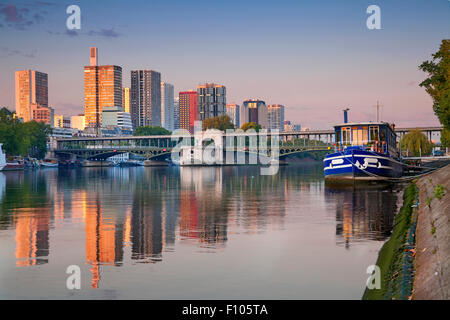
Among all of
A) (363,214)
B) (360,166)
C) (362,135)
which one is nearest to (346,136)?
(362,135)

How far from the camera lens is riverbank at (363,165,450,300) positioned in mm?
15000

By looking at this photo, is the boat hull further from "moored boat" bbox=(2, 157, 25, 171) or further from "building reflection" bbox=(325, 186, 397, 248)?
"moored boat" bbox=(2, 157, 25, 171)

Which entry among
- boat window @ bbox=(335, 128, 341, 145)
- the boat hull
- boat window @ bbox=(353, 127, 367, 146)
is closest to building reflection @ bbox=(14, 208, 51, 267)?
the boat hull

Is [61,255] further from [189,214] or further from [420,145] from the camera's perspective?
[420,145]

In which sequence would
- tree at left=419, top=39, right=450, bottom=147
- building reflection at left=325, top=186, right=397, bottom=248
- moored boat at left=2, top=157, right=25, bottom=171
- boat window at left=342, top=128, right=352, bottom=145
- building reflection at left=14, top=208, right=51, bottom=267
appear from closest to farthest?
building reflection at left=14, top=208, right=51, bottom=267 → building reflection at left=325, top=186, right=397, bottom=248 → tree at left=419, top=39, right=450, bottom=147 → boat window at left=342, top=128, right=352, bottom=145 → moored boat at left=2, top=157, right=25, bottom=171

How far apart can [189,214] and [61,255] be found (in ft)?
54.1

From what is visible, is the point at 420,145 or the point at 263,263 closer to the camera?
the point at 263,263

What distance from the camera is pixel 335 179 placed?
74.5m

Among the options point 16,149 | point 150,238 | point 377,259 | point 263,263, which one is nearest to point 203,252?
point 263,263

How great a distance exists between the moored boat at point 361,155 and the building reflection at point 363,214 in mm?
12124

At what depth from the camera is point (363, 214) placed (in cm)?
3753

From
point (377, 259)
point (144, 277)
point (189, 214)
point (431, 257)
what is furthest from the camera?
point (189, 214)
